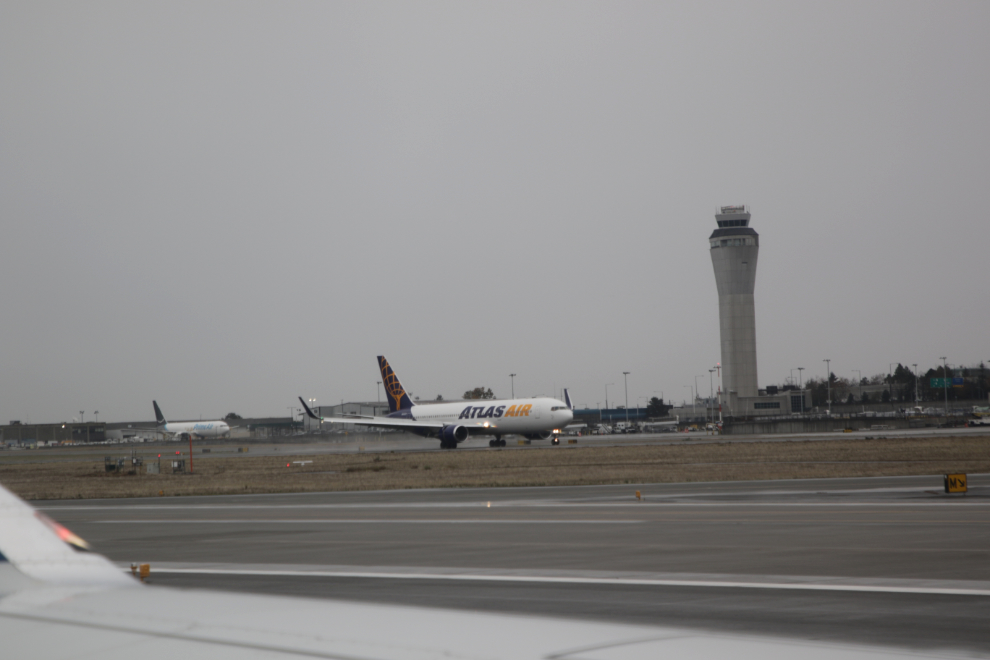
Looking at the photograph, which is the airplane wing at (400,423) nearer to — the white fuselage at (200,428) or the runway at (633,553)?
the runway at (633,553)

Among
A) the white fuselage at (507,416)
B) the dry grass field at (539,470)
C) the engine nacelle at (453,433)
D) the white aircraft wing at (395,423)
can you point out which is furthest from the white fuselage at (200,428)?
the dry grass field at (539,470)

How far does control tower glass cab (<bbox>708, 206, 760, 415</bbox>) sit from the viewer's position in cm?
13988

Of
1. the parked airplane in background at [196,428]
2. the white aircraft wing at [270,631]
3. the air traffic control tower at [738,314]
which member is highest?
the air traffic control tower at [738,314]

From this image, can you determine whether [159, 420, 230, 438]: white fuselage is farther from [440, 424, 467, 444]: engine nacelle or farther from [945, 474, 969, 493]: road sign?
[945, 474, 969, 493]: road sign

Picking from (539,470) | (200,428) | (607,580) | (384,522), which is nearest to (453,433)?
(539,470)

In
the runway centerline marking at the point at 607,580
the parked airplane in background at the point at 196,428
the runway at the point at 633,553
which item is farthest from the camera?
the parked airplane in background at the point at 196,428

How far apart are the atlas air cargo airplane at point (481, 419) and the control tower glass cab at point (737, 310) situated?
71.0 meters

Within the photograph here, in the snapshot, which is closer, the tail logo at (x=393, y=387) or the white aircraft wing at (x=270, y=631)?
the white aircraft wing at (x=270, y=631)

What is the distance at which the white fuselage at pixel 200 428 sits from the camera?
12531 centimetres

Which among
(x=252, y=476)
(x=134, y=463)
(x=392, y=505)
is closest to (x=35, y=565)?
(x=392, y=505)

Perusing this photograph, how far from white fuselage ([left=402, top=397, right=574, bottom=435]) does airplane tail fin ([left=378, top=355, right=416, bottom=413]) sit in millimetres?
5414

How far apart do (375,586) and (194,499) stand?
64.8 feet

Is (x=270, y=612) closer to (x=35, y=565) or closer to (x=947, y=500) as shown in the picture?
(x=35, y=565)

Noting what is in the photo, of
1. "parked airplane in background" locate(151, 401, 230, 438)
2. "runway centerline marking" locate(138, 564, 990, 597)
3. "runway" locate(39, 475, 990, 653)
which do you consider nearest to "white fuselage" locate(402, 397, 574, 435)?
"runway" locate(39, 475, 990, 653)
